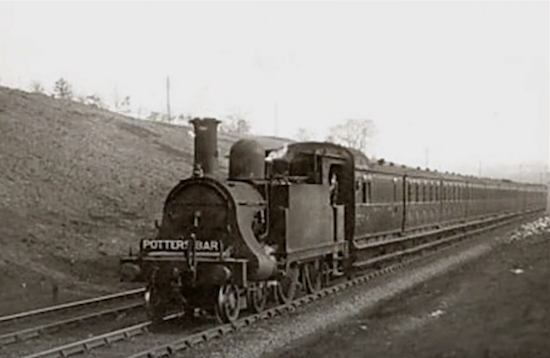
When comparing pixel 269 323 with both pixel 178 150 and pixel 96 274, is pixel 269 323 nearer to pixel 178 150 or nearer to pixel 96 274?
pixel 96 274

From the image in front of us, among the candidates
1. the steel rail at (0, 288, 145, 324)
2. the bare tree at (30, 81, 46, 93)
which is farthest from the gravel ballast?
the bare tree at (30, 81, 46, 93)

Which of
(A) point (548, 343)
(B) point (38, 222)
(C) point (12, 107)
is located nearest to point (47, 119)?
(C) point (12, 107)

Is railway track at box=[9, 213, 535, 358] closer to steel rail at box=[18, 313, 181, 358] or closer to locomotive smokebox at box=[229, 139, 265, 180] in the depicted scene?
steel rail at box=[18, 313, 181, 358]

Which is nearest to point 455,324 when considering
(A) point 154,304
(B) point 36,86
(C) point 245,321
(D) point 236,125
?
(C) point 245,321

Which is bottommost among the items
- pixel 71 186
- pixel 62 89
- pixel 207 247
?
pixel 207 247

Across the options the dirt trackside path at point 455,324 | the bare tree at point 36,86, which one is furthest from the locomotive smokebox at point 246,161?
the bare tree at point 36,86

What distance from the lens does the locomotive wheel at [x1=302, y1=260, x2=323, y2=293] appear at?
602 inches

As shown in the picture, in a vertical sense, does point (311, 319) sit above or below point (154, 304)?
below

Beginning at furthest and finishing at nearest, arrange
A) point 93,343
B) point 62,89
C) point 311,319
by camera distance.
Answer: point 62,89, point 311,319, point 93,343

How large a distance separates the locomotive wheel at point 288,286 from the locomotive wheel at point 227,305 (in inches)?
67.7

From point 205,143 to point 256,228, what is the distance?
172 cm

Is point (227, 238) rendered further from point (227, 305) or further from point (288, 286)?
point (288, 286)

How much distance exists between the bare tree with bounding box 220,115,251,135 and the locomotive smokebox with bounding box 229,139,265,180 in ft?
221

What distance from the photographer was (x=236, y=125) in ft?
307
